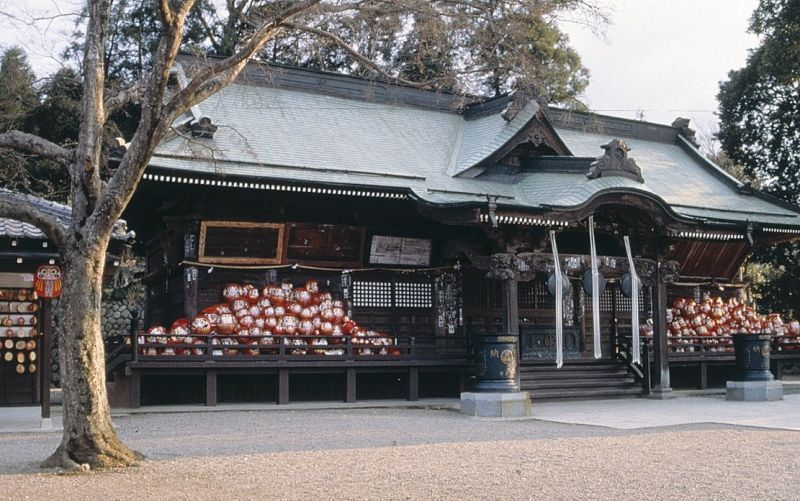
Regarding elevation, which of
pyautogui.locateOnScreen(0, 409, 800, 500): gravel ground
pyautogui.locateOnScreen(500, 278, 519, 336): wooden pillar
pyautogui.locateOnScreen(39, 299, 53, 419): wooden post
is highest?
pyautogui.locateOnScreen(500, 278, 519, 336): wooden pillar

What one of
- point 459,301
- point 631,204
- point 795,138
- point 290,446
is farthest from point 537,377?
point 795,138

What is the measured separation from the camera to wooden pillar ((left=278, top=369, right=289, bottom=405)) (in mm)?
19359

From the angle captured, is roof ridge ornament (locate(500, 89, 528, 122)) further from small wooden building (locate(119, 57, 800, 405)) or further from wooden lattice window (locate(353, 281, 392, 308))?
wooden lattice window (locate(353, 281, 392, 308))

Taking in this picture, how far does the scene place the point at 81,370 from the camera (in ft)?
34.2

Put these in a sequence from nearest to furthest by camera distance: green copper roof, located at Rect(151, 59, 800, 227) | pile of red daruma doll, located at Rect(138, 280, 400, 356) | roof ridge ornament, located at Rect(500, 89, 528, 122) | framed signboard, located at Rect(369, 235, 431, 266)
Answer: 1. pile of red daruma doll, located at Rect(138, 280, 400, 356)
2. green copper roof, located at Rect(151, 59, 800, 227)
3. framed signboard, located at Rect(369, 235, 431, 266)
4. roof ridge ornament, located at Rect(500, 89, 528, 122)

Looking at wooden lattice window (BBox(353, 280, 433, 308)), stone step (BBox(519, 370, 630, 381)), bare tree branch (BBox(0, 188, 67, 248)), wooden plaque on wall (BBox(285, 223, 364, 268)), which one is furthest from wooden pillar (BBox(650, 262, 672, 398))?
bare tree branch (BBox(0, 188, 67, 248))

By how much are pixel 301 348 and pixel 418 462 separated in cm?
854

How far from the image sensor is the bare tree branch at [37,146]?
10914mm

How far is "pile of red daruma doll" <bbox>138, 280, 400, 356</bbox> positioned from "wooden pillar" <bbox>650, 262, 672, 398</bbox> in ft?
20.1

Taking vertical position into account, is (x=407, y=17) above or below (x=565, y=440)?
above

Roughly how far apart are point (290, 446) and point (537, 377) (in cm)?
949

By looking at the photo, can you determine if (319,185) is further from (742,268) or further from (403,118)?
(742,268)

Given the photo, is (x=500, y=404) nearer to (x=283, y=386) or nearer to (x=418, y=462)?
(x=283, y=386)

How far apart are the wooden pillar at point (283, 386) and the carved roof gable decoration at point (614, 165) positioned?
308 inches
